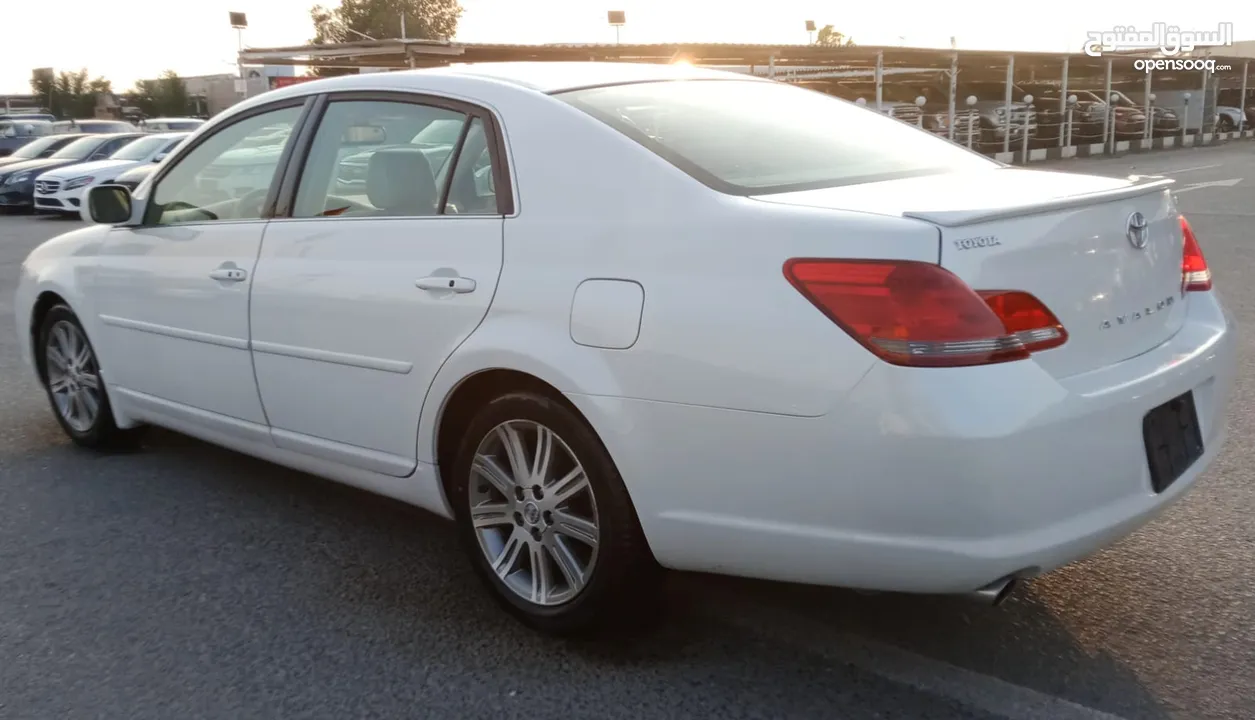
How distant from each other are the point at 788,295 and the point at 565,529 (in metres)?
0.95

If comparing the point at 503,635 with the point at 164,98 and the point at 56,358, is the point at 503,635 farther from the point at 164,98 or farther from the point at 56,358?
the point at 164,98

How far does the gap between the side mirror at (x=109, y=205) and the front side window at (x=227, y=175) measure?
0.11m

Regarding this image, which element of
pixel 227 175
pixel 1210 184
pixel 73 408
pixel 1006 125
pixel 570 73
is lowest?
pixel 1210 184

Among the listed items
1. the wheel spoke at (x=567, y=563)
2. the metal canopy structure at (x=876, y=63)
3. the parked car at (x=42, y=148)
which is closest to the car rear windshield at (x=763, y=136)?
the wheel spoke at (x=567, y=563)

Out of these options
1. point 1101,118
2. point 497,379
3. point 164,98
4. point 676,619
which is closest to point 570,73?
point 497,379

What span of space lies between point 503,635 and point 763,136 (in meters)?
1.58

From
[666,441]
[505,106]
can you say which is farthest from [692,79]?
[666,441]

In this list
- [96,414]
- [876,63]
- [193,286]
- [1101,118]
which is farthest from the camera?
[1101,118]

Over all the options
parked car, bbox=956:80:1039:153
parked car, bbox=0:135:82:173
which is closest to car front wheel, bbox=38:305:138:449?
parked car, bbox=0:135:82:173

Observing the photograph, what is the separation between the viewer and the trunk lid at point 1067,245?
260cm

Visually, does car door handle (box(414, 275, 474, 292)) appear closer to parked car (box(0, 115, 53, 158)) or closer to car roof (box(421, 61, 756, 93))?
car roof (box(421, 61, 756, 93))

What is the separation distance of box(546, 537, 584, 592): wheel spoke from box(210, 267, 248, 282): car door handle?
1548 millimetres

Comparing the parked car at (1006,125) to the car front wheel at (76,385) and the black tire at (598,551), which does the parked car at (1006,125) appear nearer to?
the car front wheel at (76,385)

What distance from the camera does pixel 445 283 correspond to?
3.30m
